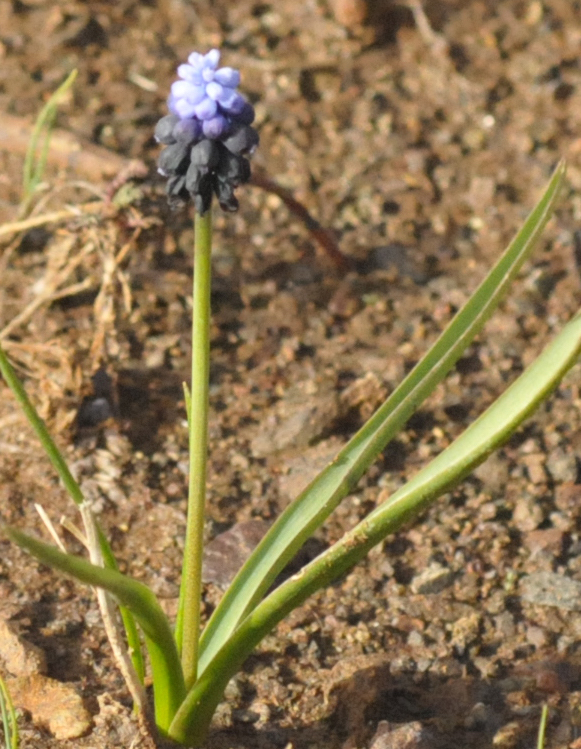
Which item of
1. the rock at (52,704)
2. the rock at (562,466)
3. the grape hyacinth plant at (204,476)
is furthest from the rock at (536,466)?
the rock at (52,704)

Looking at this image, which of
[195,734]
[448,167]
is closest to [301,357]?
[448,167]

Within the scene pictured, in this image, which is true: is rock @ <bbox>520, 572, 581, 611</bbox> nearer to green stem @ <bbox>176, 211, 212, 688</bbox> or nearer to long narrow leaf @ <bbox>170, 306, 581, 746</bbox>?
long narrow leaf @ <bbox>170, 306, 581, 746</bbox>

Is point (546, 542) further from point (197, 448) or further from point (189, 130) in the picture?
point (189, 130)

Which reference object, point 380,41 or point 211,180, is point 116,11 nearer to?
point 380,41

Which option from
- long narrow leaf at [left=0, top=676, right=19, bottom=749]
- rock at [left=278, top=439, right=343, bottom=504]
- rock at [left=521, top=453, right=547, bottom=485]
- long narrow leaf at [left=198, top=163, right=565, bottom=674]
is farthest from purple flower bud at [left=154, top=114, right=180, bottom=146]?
rock at [left=521, top=453, right=547, bottom=485]

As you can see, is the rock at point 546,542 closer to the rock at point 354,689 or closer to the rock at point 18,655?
the rock at point 354,689
